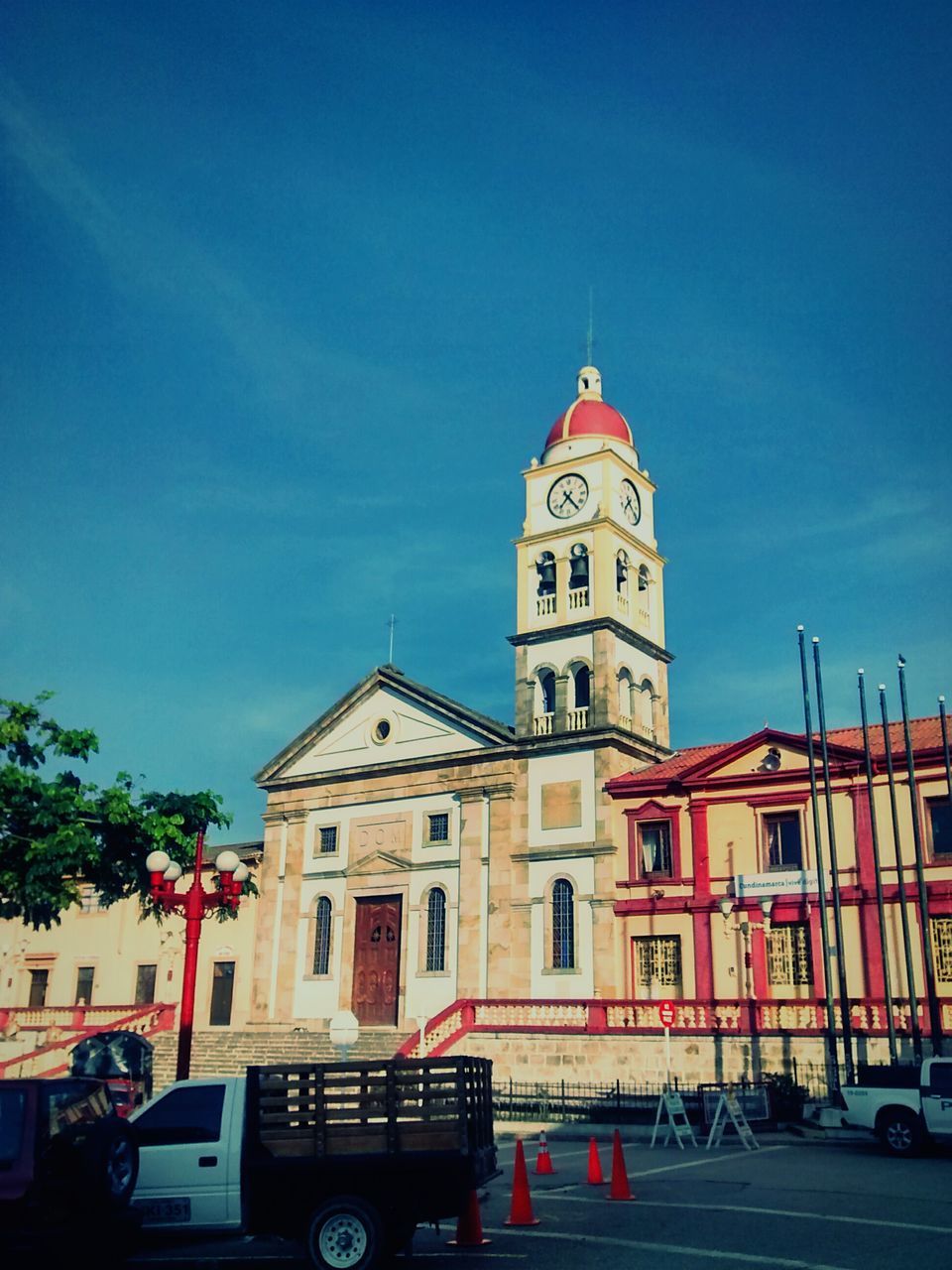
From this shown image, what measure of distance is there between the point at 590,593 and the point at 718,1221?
27496 millimetres

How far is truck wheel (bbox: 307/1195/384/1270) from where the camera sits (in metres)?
10.8

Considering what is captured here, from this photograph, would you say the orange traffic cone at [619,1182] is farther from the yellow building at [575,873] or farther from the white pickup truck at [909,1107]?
the yellow building at [575,873]

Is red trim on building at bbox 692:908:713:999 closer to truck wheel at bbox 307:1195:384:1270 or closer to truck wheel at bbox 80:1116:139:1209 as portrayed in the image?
truck wheel at bbox 307:1195:384:1270

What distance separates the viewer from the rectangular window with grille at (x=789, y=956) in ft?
106

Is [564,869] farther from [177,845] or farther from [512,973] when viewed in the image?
[177,845]

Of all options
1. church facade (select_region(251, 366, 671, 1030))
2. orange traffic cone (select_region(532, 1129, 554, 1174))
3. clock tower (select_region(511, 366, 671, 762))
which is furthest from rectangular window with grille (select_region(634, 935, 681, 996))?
orange traffic cone (select_region(532, 1129, 554, 1174))

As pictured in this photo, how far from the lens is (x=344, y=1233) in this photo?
1091cm

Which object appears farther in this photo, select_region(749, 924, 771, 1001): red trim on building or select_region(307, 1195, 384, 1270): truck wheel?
select_region(749, 924, 771, 1001): red trim on building

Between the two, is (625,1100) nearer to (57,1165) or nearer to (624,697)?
(624,697)

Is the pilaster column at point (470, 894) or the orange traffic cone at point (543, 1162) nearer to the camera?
the orange traffic cone at point (543, 1162)

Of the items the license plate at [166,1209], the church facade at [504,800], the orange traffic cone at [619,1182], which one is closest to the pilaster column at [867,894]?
the church facade at [504,800]

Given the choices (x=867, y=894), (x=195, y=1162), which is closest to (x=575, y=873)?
(x=867, y=894)

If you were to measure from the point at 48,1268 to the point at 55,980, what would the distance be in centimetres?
3962

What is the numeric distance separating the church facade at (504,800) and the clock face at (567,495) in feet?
0.16
